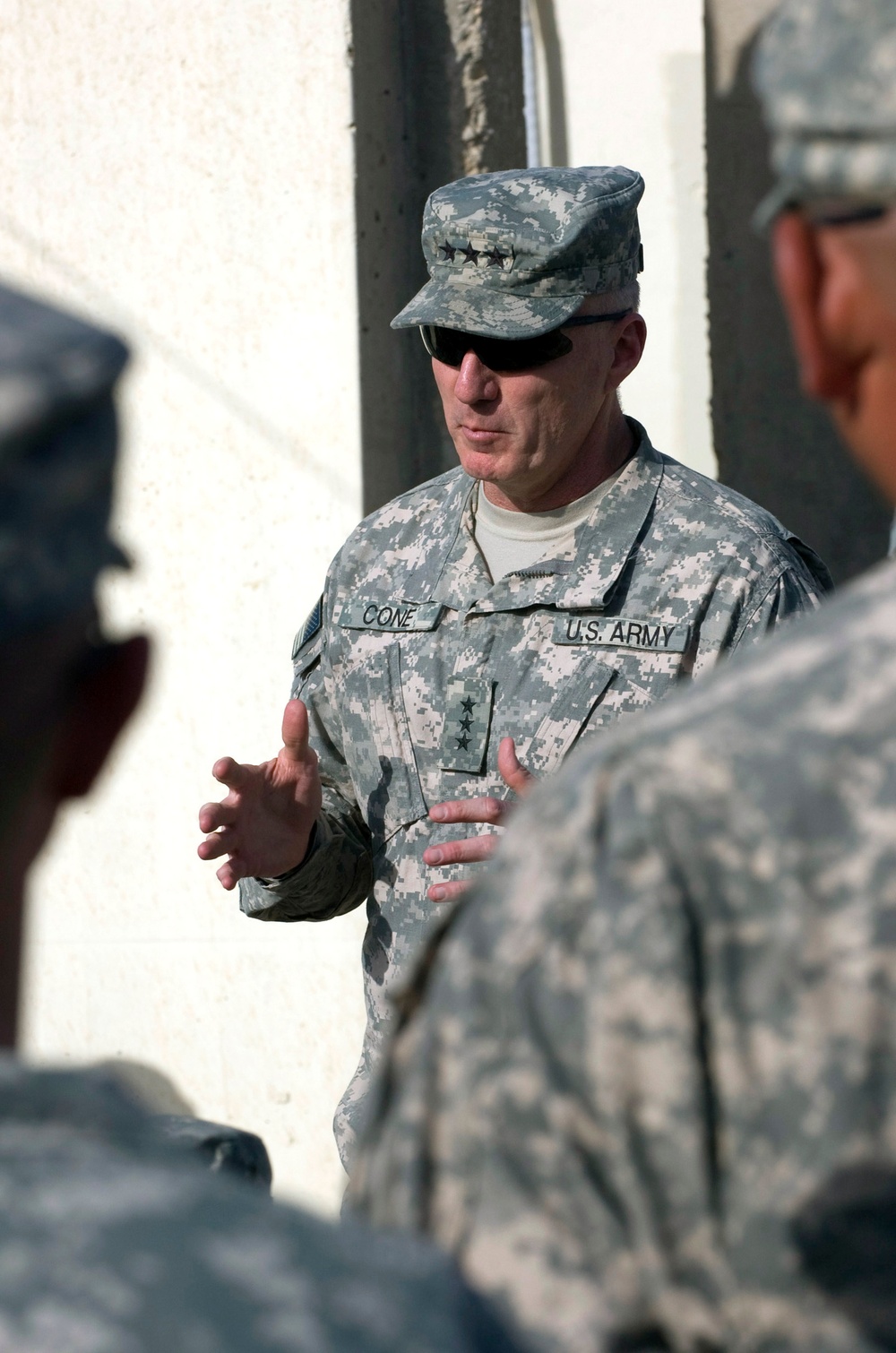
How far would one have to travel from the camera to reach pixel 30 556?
2.33 feet

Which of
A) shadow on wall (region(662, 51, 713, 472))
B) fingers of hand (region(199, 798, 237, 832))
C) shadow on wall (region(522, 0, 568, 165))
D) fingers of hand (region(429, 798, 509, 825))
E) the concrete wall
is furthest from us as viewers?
shadow on wall (region(522, 0, 568, 165))

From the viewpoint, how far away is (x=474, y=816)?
6.99ft

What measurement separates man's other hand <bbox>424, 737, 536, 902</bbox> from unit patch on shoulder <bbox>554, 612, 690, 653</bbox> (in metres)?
0.26

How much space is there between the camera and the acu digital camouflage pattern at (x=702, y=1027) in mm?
773

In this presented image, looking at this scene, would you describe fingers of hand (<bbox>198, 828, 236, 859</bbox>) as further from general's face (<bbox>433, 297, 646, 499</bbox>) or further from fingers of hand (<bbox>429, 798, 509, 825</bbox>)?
general's face (<bbox>433, 297, 646, 499</bbox>)

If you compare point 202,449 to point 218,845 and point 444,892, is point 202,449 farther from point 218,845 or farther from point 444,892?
point 444,892

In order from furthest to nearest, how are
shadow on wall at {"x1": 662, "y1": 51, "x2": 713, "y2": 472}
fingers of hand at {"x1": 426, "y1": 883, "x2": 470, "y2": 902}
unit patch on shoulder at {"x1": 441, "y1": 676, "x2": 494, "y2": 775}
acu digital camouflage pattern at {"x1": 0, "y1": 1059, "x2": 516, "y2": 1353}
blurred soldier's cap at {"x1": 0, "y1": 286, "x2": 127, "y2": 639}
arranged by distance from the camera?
shadow on wall at {"x1": 662, "y1": 51, "x2": 713, "y2": 472} → unit patch on shoulder at {"x1": 441, "y1": 676, "x2": 494, "y2": 775} → fingers of hand at {"x1": 426, "y1": 883, "x2": 470, "y2": 902} → blurred soldier's cap at {"x1": 0, "y1": 286, "x2": 127, "y2": 639} → acu digital camouflage pattern at {"x1": 0, "y1": 1059, "x2": 516, "y2": 1353}

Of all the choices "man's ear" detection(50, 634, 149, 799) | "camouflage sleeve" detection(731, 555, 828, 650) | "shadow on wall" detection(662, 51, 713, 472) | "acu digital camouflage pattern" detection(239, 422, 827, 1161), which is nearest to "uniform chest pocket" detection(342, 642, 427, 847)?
"acu digital camouflage pattern" detection(239, 422, 827, 1161)

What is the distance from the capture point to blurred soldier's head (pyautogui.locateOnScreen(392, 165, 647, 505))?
100.0 inches

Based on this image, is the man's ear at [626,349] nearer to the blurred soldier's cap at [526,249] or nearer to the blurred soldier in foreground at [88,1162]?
the blurred soldier's cap at [526,249]

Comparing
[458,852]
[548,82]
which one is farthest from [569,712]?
[548,82]

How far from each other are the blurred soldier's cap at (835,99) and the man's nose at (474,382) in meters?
1.70

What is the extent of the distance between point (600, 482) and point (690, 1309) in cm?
192

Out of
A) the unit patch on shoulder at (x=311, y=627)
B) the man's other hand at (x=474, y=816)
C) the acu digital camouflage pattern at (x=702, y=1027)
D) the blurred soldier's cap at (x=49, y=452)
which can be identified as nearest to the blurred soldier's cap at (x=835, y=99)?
the acu digital camouflage pattern at (x=702, y=1027)
